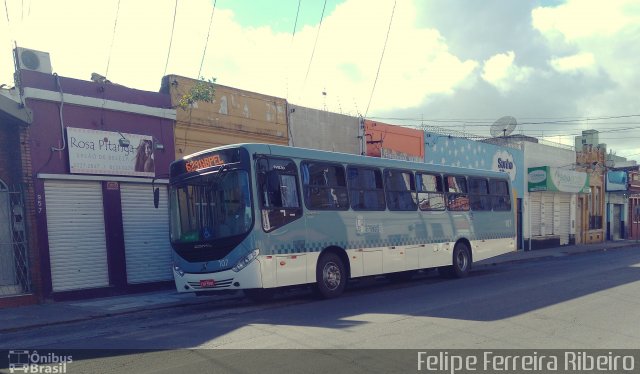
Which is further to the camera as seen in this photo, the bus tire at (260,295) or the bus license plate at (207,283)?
the bus tire at (260,295)

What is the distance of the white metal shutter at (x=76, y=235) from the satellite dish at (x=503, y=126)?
23522mm

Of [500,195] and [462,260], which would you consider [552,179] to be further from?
[462,260]

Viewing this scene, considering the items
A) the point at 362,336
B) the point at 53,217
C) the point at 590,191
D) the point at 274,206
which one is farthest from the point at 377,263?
the point at 590,191

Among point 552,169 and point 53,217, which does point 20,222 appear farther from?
point 552,169

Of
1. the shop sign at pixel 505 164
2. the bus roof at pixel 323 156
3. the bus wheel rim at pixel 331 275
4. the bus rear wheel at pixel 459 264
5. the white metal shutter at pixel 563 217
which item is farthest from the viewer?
the white metal shutter at pixel 563 217

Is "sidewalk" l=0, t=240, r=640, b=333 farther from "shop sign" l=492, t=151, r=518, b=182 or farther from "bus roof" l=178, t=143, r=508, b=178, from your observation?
"shop sign" l=492, t=151, r=518, b=182

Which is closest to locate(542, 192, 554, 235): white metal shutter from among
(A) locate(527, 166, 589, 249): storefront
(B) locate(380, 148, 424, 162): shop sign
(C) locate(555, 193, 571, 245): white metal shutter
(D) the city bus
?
(A) locate(527, 166, 589, 249): storefront

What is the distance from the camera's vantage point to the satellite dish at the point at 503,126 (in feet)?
97.2

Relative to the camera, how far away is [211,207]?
10.3m

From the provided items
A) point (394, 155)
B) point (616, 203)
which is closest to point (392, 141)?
point (394, 155)

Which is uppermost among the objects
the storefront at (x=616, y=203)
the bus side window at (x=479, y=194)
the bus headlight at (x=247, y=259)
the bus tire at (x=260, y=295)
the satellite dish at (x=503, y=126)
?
the satellite dish at (x=503, y=126)

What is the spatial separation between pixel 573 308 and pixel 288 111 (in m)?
12.0

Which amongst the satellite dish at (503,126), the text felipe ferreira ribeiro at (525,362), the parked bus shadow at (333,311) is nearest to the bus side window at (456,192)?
the parked bus shadow at (333,311)

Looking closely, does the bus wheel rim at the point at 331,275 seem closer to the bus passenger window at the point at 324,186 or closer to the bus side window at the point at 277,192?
the bus passenger window at the point at 324,186
